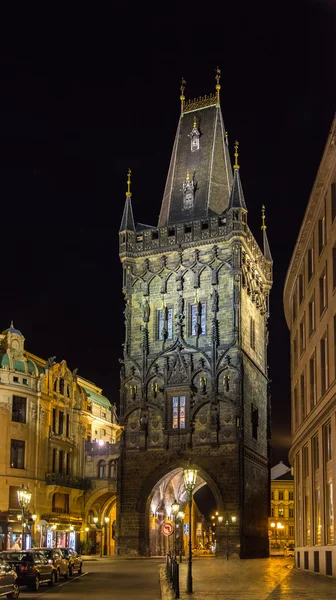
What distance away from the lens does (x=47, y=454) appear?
7381 cm

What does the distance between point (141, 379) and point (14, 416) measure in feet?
37.4

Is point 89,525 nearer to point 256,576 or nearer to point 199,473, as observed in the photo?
point 199,473

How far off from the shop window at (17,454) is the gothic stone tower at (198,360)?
354 inches

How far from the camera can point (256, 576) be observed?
1446 inches

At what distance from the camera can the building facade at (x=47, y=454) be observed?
68.3m

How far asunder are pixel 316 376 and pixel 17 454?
38.4m

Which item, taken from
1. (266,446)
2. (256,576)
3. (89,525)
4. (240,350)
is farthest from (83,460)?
(256,576)

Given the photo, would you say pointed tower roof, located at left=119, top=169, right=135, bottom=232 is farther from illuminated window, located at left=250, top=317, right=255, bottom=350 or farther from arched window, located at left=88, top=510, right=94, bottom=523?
arched window, located at left=88, top=510, right=94, bottom=523

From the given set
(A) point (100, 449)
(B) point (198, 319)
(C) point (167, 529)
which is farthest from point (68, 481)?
(C) point (167, 529)

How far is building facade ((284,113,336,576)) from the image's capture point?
33.7 m

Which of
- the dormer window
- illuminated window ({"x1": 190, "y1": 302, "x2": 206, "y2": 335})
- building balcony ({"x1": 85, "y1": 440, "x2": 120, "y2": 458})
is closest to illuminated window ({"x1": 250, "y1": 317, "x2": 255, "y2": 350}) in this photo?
illuminated window ({"x1": 190, "y1": 302, "x2": 206, "y2": 335})

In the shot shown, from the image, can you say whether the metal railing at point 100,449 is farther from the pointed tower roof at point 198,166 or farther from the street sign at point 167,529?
the street sign at point 167,529

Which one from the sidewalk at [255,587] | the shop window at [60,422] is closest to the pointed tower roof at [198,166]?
the shop window at [60,422]

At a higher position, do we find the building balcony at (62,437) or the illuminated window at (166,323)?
the illuminated window at (166,323)
